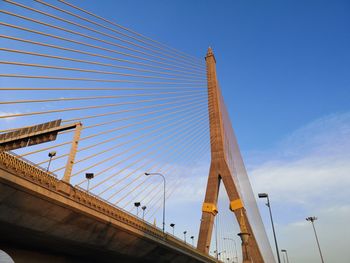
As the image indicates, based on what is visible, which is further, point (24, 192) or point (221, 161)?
point (221, 161)

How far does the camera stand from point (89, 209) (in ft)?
73.7

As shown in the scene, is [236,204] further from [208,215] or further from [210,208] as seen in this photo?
[208,215]

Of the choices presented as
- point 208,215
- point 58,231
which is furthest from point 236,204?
point 58,231

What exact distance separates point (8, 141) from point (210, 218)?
24.9 metres

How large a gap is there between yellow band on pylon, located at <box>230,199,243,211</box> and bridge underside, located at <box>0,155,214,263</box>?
10303mm

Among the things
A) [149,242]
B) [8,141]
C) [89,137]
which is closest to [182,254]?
[149,242]

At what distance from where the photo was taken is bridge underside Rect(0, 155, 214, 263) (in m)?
18.3

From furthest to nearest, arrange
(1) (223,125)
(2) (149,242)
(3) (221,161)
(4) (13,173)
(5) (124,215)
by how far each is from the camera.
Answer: (1) (223,125)
(3) (221,161)
(2) (149,242)
(5) (124,215)
(4) (13,173)

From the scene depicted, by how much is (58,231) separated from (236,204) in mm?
23840

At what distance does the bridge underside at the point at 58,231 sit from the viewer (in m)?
Answer: 18.3

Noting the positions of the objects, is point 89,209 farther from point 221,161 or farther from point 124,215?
point 221,161

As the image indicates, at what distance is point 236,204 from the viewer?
4034 centimetres

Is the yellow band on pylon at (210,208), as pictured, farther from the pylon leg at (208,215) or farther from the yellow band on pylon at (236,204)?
the yellow band on pylon at (236,204)

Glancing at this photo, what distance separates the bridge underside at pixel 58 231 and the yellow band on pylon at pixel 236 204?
1030 cm
